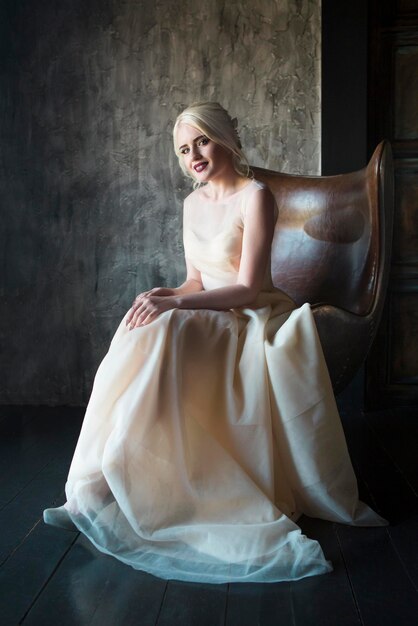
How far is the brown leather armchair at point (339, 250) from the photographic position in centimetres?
264

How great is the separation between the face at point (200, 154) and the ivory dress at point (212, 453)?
60 centimetres

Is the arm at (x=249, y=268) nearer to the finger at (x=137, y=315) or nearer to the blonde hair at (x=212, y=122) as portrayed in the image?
the finger at (x=137, y=315)

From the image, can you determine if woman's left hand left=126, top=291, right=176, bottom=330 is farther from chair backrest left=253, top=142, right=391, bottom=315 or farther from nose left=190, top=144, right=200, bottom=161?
chair backrest left=253, top=142, right=391, bottom=315

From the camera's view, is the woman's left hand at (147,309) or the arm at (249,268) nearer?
the woman's left hand at (147,309)

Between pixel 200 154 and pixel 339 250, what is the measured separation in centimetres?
79

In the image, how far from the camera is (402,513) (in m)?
2.28

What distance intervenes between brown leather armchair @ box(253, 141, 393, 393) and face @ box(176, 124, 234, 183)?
604 millimetres

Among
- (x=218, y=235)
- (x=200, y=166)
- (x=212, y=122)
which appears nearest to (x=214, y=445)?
(x=218, y=235)

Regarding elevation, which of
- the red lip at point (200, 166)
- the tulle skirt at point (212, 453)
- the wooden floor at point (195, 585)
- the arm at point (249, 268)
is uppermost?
the red lip at point (200, 166)

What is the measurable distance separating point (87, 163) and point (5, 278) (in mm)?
779

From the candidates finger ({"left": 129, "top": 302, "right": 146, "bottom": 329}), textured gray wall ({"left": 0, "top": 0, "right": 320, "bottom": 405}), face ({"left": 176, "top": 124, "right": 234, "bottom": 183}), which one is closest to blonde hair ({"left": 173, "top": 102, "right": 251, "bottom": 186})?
face ({"left": 176, "top": 124, "right": 234, "bottom": 183})

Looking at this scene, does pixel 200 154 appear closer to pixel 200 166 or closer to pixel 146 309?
pixel 200 166

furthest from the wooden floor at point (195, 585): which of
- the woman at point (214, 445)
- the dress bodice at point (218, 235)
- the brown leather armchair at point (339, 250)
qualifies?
the dress bodice at point (218, 235)

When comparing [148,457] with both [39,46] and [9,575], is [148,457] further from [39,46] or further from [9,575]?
[39,46]
